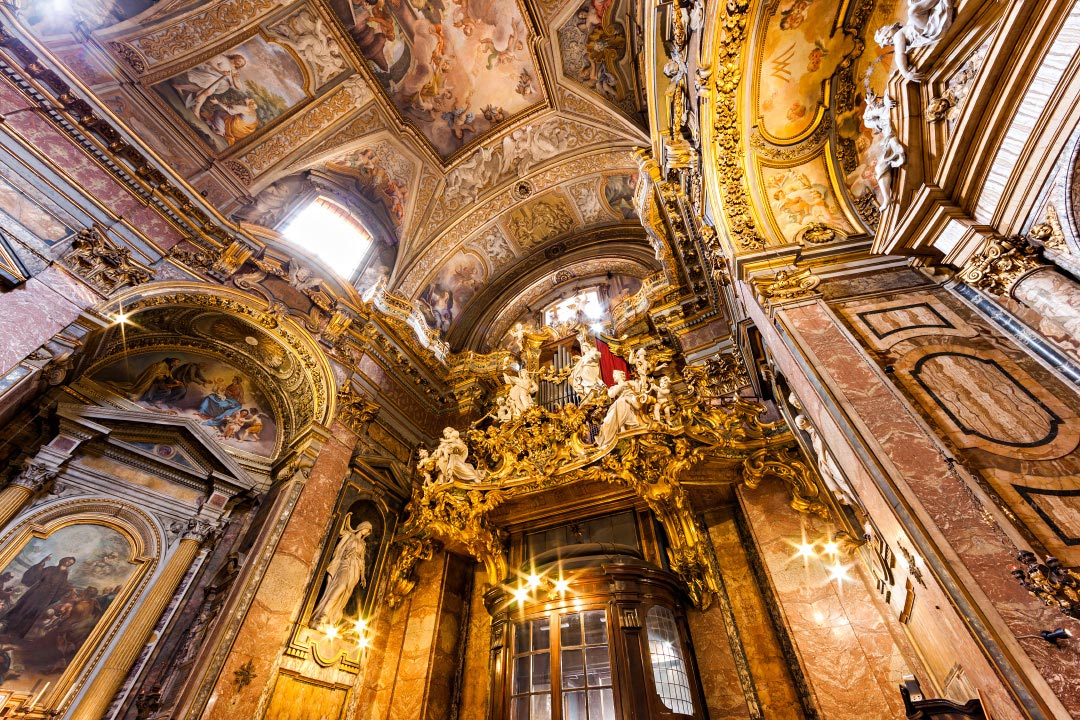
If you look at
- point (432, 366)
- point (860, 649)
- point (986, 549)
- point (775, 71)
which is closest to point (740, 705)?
point (860, 649)

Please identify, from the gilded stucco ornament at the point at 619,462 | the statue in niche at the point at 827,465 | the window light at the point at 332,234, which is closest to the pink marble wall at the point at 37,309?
the window light at the point at 332,234

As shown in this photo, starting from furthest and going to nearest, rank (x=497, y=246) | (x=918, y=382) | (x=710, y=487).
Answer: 1. (x=497, y=246)
2. (x=710, y=487)
3. (x=918, y=382)

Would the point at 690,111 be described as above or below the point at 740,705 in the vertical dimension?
above

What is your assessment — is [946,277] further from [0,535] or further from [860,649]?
[0,535]

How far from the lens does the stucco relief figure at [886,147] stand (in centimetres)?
390

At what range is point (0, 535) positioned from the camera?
5.27 m

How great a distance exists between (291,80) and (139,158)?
12.8 feet

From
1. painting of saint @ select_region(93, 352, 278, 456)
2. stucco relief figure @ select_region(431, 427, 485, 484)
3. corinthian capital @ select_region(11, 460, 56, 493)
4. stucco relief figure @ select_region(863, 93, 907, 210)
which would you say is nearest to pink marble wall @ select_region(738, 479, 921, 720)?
stucco relief figure @ select_region(863, 93, 907, 210)

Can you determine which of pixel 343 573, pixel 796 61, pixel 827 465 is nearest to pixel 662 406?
pixel 827 465

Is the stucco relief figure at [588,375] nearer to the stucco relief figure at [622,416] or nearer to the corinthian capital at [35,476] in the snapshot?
the stucco relief figure at [622,416]

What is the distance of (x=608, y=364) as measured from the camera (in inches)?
351

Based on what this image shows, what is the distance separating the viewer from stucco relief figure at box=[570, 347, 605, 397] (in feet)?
27.0

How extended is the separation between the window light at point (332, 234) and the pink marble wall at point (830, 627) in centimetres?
959

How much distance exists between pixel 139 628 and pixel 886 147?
10.3m
